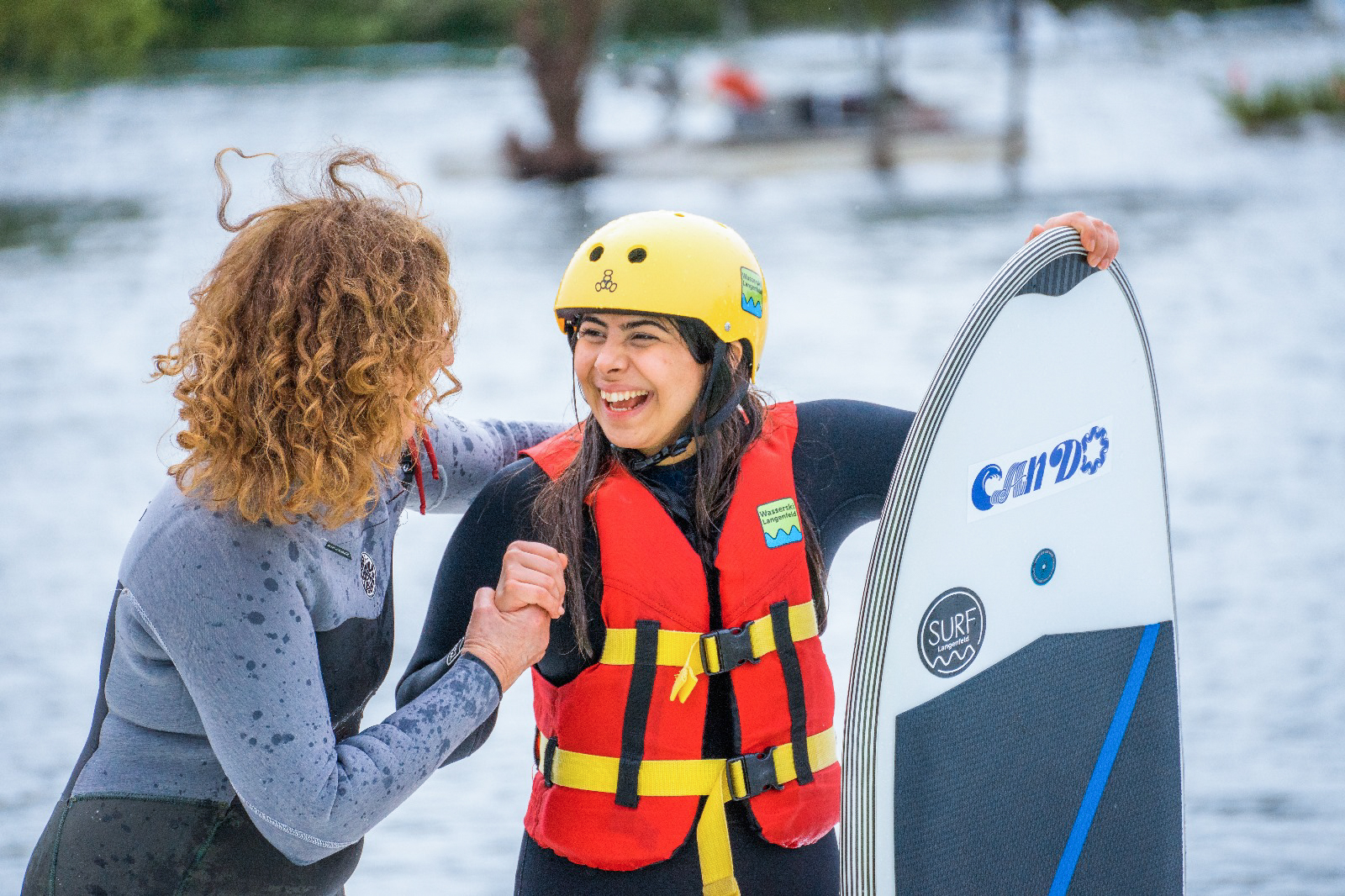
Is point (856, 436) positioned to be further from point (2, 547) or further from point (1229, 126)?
point (1229, 126)

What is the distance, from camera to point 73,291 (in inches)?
522

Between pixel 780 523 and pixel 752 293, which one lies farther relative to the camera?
pixel 752 293

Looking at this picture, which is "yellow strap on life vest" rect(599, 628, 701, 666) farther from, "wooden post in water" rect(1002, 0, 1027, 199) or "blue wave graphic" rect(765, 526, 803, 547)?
"wooden post in water" rect(1002, 0, 1027, 199)

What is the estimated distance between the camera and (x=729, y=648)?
75.1 inches

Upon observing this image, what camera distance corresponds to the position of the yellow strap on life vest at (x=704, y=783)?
75.2 inches

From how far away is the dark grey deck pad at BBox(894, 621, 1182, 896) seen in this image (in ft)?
6.12

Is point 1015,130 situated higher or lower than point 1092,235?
higher

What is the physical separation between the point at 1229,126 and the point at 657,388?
2366 cm

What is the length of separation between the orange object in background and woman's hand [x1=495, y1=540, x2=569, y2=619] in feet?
62.5

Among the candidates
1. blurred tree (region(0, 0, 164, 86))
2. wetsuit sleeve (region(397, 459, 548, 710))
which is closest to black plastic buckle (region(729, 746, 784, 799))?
wetsuit sleeve (region(397, 459, 548, 710))

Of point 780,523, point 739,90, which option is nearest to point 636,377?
point 780,523

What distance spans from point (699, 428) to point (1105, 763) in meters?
0.75

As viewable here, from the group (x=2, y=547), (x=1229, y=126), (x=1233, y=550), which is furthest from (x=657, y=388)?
(x=1229, y=126)

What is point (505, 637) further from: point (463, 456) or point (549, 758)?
point (463, 456)
